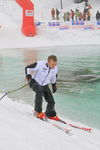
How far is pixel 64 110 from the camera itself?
27.2 feet

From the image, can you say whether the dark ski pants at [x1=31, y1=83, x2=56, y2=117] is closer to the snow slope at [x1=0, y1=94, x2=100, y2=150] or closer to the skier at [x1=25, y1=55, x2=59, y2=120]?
the skier at [x1=25, y1=55, x2=59, y2=120]

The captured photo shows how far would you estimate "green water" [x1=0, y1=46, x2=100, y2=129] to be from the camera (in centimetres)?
811

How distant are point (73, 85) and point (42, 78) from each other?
5368 millimetres

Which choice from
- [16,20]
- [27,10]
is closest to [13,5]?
[16,20]

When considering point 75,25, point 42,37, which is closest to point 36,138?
point 42,37

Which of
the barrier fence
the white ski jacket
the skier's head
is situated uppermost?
the barrier fence

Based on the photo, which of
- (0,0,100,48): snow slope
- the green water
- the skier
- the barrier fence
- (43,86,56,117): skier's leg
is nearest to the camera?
the skier

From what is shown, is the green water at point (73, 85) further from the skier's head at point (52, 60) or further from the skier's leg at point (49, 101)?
the skier's head at point (52, 60)

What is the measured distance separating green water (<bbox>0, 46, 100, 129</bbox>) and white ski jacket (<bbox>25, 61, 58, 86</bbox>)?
1.57 metres

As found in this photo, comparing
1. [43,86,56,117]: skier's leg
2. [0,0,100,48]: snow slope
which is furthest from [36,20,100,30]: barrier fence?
[43,86,56,117]: skier's leg

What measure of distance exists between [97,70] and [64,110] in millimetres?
6986

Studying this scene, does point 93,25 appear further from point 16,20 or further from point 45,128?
point 45,128

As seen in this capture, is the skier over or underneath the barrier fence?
underneath

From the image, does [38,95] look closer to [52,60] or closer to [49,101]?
[49,101]
